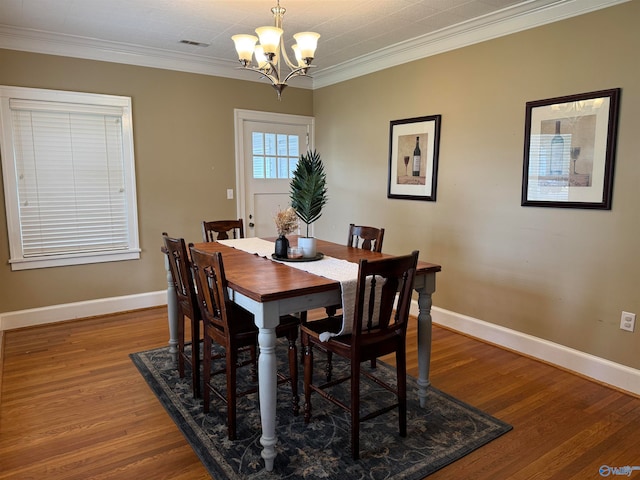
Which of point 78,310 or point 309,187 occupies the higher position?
point 309,187

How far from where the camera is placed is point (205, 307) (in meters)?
2.35

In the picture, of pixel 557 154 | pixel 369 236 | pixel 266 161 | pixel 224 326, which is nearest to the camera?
pixel 224 326

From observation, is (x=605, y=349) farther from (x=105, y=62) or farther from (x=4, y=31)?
(x=4, y=31)

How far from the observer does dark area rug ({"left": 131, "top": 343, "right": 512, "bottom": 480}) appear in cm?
199

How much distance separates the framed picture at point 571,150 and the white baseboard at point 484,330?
1036 mm

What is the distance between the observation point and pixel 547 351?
3143mm

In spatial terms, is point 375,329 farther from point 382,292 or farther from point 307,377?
point 307,377

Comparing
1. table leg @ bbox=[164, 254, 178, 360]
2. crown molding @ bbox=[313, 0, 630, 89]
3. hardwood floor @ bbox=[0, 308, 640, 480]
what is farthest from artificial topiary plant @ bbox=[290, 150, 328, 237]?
crown molding @ bbox=[313, 0, 630, 89]

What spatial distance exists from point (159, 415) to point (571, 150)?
10.2ft

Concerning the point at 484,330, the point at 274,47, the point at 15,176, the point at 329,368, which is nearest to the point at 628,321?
the point at 484,330

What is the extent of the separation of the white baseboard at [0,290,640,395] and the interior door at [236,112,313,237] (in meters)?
1.34

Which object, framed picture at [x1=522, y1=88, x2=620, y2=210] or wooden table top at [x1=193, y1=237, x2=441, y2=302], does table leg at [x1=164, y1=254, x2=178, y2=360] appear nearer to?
wooden table top at [x1=193, y1=237, x2=441, y2=302]

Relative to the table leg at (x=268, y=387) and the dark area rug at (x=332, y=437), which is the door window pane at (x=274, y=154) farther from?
the table leg at (x=268, y=387)

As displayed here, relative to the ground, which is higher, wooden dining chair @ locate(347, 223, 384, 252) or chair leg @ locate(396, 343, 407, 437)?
wooden dining chair @ locate(347, 223, 384, 252)
